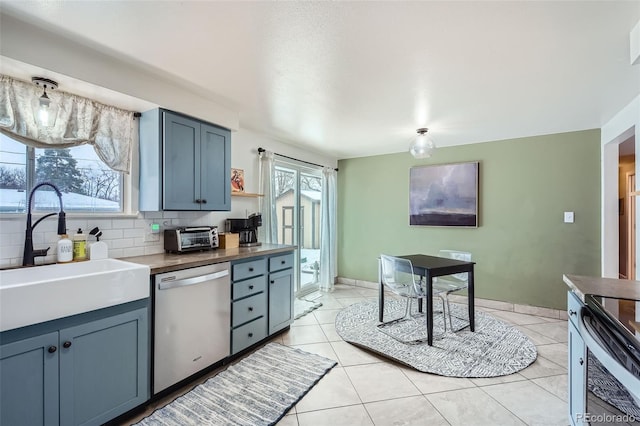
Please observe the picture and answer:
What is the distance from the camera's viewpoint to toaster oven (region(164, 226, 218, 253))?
2.54 m

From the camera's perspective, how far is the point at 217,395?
206cm

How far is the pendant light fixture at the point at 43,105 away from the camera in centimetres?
183

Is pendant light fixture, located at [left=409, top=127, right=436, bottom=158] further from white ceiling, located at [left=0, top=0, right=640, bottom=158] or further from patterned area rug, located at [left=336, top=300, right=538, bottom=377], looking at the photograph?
patterned area rug, located at [left=336, top=300, right=538, bottom=377]

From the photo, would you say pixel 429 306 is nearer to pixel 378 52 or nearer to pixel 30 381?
pixel 378 52

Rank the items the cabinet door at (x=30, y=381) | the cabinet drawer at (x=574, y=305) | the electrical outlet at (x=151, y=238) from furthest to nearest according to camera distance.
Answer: the electrical outlet at (x=151, y=238) < the cabinet drawer at (x=574, y=305) < the cabinet door at (x=30, y=381)

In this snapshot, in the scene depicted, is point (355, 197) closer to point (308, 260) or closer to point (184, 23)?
point (308, 260)

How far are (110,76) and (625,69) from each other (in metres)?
3.55

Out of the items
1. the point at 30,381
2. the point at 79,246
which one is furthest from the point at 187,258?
the point at 30,381

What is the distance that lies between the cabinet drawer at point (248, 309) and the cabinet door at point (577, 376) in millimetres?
2317

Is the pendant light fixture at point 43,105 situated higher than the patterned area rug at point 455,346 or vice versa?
the pendant light fixture at point 43,105

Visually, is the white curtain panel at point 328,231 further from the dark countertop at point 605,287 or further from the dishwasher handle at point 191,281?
the dark countertop at point 605,287

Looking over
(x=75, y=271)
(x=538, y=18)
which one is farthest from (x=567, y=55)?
(x=75, y=271)

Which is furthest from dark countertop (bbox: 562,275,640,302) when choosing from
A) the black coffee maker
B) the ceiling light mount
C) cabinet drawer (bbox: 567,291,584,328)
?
the ceiling light mount

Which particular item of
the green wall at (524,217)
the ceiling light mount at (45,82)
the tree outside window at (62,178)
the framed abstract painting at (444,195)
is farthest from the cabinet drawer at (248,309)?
the framed abstract painting at (444,195)
